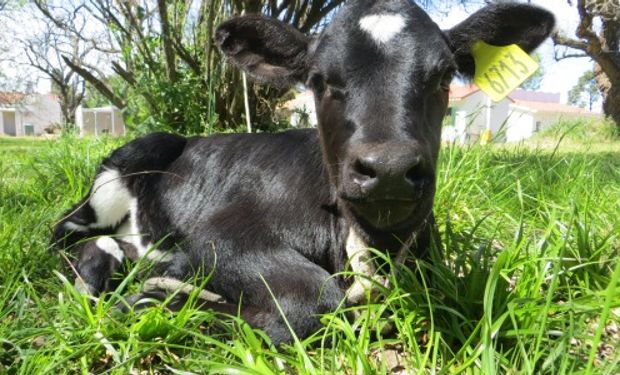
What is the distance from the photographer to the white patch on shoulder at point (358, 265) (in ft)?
7.30

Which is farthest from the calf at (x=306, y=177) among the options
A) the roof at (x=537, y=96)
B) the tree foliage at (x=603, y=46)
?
the roof at (x=537, y=96)

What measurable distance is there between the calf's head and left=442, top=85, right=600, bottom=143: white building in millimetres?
437

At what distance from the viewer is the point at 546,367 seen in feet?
5.19

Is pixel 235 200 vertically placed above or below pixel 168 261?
above

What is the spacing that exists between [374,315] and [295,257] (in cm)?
48

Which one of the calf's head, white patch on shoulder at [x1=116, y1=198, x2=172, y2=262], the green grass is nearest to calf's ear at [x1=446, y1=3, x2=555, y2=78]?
the calf's head

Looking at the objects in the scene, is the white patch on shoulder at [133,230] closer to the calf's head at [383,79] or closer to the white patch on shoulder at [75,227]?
the white patch on shoulder at [75,227]

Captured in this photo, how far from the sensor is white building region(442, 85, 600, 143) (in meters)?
4.17

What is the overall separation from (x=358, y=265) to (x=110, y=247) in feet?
4.84

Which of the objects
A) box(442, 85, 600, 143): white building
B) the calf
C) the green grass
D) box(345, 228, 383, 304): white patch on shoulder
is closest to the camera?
the green grass

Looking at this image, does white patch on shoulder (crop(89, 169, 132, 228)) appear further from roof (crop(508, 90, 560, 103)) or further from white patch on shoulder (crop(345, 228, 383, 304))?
roof (crop(508, 90, 560, 103))

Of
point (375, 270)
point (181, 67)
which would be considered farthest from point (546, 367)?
point (181, 67)

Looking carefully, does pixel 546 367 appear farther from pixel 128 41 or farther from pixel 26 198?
pixel 128 41

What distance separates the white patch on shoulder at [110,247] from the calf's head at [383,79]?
1277mm
